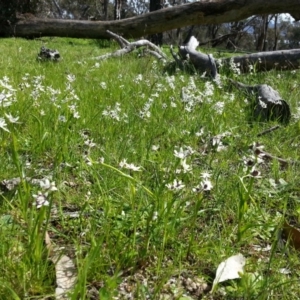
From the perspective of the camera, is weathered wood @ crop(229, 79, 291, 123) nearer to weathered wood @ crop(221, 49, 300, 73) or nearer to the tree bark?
weathered wood @ crop(221, 49, 300, 73)

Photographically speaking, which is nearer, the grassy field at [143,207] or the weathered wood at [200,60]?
the grassy field at [143,207]

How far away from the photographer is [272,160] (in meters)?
3.08

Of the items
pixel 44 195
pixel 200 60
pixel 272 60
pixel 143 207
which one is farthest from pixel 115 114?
pixel 272 60

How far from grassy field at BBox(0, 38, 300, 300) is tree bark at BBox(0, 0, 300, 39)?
8.67 meters

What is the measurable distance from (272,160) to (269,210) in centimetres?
83

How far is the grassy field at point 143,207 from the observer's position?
1.57 m

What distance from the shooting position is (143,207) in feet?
6.96

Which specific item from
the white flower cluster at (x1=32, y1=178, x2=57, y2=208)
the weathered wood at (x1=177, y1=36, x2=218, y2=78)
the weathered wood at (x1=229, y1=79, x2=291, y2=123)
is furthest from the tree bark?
the white flower cluster at (x1=32, y1=178, x2=57, y2=208)

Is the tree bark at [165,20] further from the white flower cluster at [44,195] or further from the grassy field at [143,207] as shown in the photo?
the white flower cluster at [44,195]

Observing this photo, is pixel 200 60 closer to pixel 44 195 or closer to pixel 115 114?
pixel 115 114

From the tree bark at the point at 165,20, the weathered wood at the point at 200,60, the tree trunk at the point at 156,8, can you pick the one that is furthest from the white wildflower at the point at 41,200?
the tree trunk at the point at 156,8

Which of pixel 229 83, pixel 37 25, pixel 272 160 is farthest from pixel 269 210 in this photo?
pixel 37 25

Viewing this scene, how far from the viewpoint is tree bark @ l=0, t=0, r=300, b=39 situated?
1146 cm

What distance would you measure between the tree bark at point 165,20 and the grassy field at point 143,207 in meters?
8.67
